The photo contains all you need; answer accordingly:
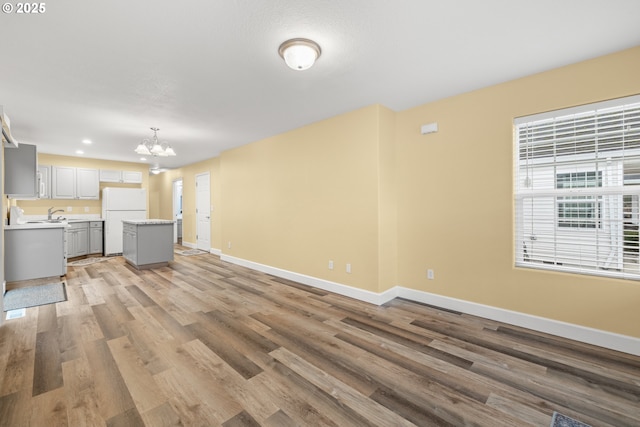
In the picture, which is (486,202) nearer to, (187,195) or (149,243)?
(149,243)

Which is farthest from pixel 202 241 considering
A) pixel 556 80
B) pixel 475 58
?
pixel 556 80

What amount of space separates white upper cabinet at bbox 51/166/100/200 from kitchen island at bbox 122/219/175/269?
218cm

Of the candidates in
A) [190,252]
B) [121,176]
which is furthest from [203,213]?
[121,176]

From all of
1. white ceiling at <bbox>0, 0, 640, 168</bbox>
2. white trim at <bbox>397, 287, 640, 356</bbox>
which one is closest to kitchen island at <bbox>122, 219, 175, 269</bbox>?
white ceiling at <bbox>0, 0, 640, 168</bbox>

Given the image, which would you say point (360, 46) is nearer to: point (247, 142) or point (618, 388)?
point (618, 388)

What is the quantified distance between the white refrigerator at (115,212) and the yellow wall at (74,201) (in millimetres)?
576

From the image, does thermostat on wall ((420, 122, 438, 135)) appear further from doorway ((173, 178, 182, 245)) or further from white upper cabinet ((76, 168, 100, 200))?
white upper cabinet ((76, 168, 100, 200))

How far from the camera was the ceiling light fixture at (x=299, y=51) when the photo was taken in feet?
7.07

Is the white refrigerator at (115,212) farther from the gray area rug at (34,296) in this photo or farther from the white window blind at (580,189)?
the white window blind at (580,189)

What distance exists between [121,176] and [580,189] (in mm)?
9303

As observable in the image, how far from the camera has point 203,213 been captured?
24.6 feet

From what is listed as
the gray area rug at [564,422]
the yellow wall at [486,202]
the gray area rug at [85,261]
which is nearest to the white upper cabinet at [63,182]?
the gray area rug at [85,261]

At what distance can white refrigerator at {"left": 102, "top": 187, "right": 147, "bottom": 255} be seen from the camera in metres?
6.64

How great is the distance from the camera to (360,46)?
7.37ft
